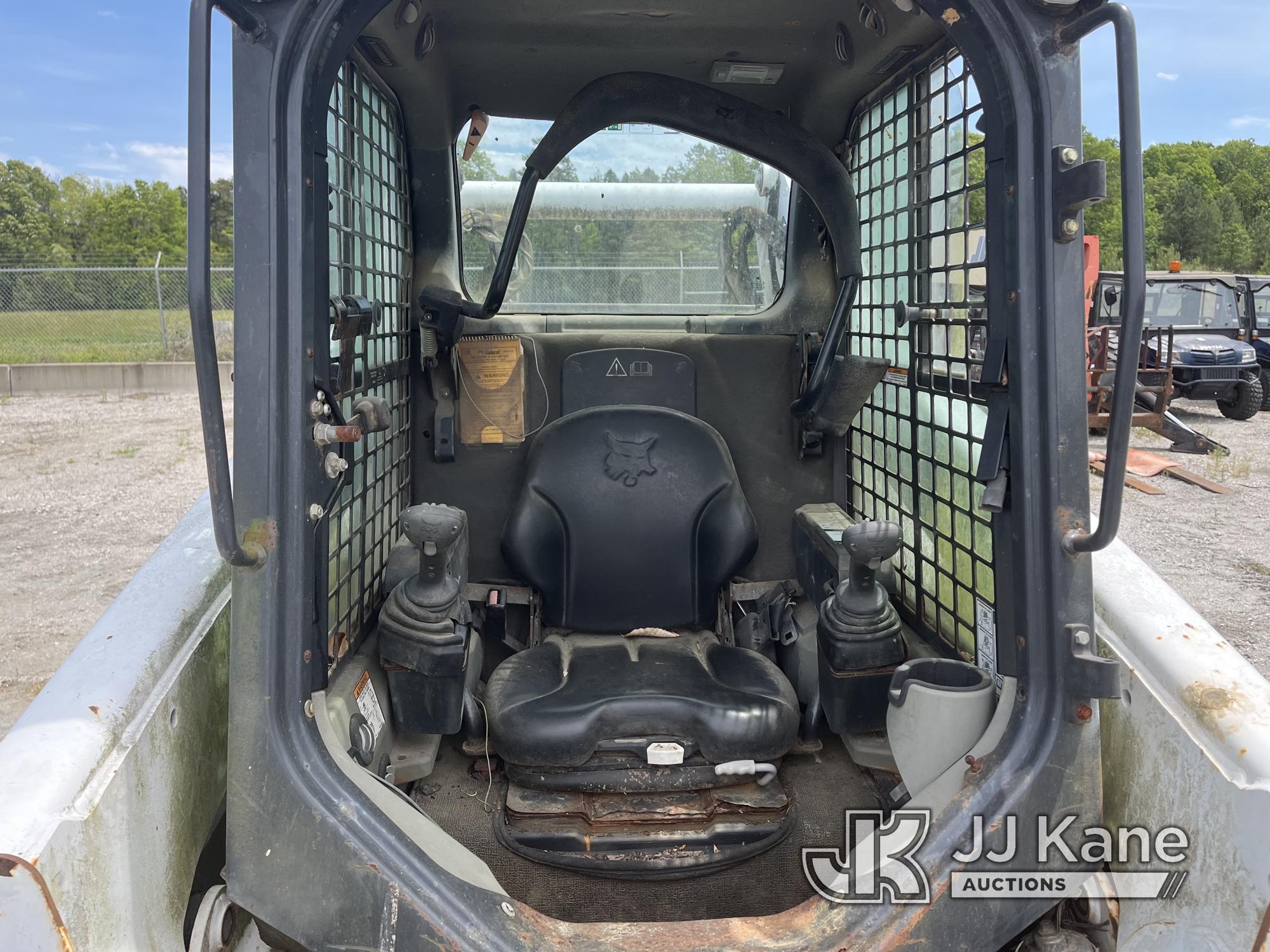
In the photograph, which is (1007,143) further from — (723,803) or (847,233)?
(723,803)

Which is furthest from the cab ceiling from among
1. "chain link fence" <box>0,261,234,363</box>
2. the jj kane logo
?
"chain link fence" <box>0,261,234,363</box>

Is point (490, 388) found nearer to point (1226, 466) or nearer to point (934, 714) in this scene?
point (934, 714)

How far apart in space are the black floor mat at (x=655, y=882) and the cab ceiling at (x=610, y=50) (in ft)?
5.91

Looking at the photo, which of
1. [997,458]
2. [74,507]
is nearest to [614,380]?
[997,458]

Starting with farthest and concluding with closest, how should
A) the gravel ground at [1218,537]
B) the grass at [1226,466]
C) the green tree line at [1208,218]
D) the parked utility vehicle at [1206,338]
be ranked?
1. the green tree line at [1208,218]
2. the parked utility vehicle at [1206,338]
3. the grass at [1226,466]
4. the gravel ground at [1218,537]

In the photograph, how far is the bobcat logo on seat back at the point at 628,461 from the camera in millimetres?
2604

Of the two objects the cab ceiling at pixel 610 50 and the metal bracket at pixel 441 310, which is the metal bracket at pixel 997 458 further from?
the metal bracket at pixel 441 310

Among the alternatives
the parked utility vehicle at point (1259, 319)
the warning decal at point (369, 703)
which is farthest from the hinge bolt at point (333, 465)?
the parked utility vehicle at point (1259, 319)

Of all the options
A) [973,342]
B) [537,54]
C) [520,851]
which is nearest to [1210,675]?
[973,342]

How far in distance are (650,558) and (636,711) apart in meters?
0.64

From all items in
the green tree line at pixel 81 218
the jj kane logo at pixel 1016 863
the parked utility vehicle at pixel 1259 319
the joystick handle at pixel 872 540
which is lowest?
the jj kane logo at pixel 1016 863

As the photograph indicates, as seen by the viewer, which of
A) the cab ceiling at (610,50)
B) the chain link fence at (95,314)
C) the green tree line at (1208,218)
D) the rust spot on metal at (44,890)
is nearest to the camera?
the rust spot on metal at (44,890)

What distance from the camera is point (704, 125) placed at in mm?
2396

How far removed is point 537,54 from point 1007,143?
142cm
